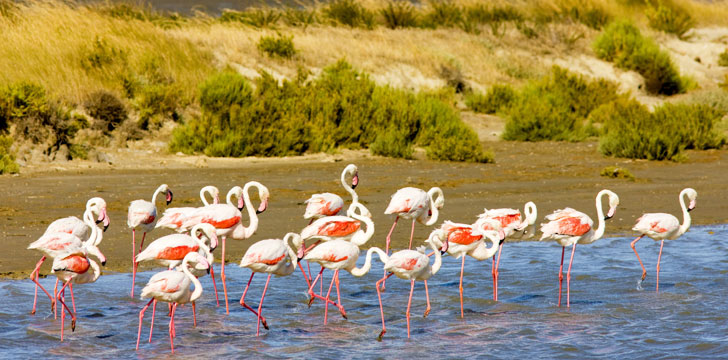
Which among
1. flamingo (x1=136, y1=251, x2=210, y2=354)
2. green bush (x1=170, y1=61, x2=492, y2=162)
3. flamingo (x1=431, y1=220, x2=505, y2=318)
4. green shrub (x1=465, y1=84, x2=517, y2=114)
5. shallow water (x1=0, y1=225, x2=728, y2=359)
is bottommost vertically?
shallow water (x1=0, y1=225, x2=728, y2=359)

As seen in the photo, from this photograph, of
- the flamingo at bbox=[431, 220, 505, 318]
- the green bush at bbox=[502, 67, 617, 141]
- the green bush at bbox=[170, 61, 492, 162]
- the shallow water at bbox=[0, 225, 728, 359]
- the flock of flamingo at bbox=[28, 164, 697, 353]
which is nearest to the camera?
the flock of flamingo at bbox=[28, 164, 697, 353]

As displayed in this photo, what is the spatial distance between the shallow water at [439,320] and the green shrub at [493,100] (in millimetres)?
15164

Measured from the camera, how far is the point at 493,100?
25828 millimetres

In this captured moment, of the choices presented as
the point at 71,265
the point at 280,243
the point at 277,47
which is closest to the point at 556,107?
the point at 277,47

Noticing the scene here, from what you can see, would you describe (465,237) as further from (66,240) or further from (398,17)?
(398,17)

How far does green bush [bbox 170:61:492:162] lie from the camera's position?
17641 millimetres

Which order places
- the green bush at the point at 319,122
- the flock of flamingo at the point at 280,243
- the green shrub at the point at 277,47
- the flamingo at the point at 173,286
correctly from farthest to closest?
1. the green shrub at the point at 277,47
2. the green bush at the point at 319,122
3. the flock of flamingo at the point at 280,243
4. the flamingo at the point at 173,286

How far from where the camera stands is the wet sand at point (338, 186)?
11.3m

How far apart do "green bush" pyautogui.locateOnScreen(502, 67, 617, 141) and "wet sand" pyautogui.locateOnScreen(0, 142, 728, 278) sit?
253 centimetres

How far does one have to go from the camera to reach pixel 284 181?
1488cm

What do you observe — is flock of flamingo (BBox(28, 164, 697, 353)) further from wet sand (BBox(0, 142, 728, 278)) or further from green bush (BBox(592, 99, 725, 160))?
green bush (BBox(592, 99, 725, 160))

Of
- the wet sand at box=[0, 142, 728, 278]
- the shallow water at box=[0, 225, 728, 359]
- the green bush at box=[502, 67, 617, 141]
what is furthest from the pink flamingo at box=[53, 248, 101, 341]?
the green bush at box=[502, 67, 617, 141]

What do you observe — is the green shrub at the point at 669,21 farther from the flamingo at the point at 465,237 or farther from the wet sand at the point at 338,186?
the flamingo at the point at 465,237

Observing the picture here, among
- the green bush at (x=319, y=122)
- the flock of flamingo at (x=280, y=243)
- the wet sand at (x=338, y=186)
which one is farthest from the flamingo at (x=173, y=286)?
the green bush at (x=319, y=122)
